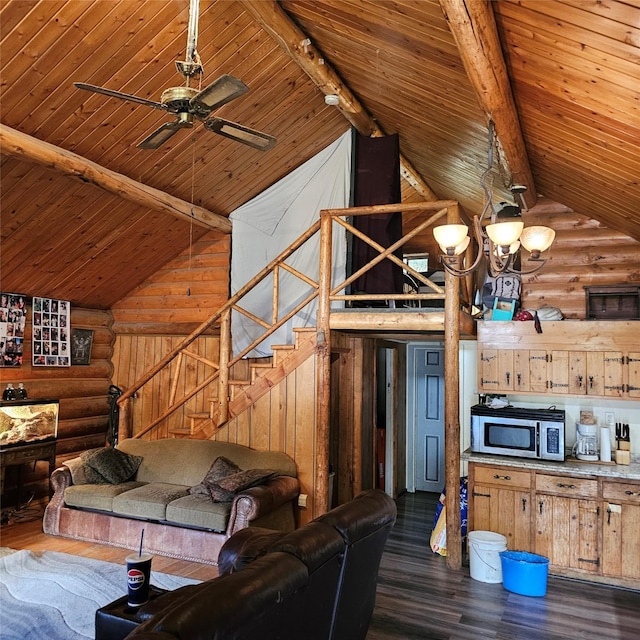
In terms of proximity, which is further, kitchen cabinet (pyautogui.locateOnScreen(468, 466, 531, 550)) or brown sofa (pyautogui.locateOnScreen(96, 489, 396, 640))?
kitchen cabinet (pyautogui.locateOnScreen(468, 466, 531, 550))

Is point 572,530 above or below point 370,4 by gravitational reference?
below

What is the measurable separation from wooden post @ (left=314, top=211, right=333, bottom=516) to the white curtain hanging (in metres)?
0.89

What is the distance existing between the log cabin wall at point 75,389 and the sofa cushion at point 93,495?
127 centimetres

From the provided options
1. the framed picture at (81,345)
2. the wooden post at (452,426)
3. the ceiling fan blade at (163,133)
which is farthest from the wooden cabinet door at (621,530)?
the framed picture at (81,345)

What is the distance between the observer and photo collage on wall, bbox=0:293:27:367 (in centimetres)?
568

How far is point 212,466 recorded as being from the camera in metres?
5.03

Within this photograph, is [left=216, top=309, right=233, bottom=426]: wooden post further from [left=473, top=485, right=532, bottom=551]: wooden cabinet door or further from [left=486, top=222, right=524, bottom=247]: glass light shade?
[left=486, top=222, right=524, bottom=247]: glass light shade

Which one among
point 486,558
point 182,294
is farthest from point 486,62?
point 182,294

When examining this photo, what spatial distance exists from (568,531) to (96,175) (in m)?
5.09

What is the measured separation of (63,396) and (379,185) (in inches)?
183

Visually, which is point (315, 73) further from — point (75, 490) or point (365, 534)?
point (75, 490)

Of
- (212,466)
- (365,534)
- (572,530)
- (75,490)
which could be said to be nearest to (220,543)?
(212,466)

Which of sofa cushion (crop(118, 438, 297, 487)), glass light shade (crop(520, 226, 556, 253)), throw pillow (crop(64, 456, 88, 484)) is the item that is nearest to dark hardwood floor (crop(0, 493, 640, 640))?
throw pillow (crop(64, 456, 88, 484))

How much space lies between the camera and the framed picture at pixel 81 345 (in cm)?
677
